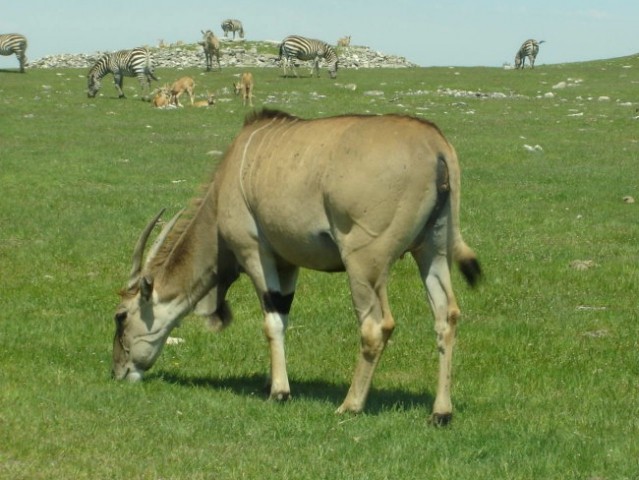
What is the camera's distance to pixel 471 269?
9.10 m

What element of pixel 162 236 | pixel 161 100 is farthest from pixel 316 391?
pixel 161 100

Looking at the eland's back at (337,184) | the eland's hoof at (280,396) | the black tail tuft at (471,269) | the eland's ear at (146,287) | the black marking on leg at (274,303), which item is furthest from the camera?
the eland's ear at (146,287)

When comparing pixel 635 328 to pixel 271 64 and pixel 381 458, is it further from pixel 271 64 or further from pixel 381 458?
pixel 271 64

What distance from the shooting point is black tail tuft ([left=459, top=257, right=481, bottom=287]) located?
357 inches

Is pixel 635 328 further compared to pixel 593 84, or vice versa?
pixel 593 84

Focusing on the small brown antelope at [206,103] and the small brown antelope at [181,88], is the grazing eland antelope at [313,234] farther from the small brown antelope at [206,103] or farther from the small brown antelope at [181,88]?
the small brown antelope at [181,88]

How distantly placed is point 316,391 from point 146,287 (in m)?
1.67

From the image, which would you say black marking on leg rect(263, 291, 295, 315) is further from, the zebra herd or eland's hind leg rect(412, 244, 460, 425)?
the zebra herd

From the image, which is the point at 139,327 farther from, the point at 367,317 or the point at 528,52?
the point at 528,52

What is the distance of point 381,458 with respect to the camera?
25.0ft

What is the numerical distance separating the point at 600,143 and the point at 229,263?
69.8 feet

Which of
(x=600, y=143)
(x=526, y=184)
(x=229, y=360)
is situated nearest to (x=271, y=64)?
(x=600, y=143)

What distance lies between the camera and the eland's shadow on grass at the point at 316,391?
9.17 meters

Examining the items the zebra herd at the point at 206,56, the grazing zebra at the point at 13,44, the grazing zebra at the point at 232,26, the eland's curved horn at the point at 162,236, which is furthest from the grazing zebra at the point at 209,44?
the eland's curved horn at the point at 162,236
